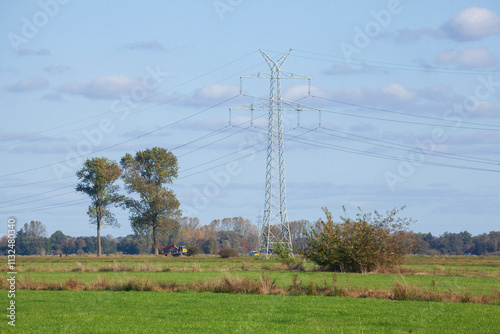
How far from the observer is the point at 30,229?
648 feet

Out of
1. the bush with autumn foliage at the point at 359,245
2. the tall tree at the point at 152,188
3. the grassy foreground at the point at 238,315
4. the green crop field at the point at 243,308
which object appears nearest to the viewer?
the grassy foreground at the point at 238,315

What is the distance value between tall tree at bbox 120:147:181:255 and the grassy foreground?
2848 inches

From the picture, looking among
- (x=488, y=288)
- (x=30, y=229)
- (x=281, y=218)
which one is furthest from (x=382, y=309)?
(x=30, y=229)

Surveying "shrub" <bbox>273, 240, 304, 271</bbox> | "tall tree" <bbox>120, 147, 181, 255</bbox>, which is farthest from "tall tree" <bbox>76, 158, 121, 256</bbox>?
"shrub" <bbox>273, 240, 304, 271</bbox>

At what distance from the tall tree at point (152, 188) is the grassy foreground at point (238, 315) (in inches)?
2848

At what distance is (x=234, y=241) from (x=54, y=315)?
549 feet

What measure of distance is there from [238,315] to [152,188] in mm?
81180

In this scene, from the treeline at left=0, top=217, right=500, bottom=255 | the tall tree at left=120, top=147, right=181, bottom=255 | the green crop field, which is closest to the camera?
the green crop field

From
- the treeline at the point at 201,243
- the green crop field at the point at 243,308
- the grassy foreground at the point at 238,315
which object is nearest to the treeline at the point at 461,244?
the treeline at the point at 201,243

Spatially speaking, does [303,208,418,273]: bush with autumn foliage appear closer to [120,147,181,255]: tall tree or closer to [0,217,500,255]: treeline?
[120,147,181,255]: tall tree

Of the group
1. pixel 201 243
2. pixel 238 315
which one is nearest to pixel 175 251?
pixel 201 243

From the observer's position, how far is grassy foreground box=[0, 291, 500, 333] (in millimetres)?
19734

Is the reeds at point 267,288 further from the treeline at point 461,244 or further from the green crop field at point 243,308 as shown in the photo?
the treeline at point 461,244

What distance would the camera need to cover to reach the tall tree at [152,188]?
10250 centimetres
